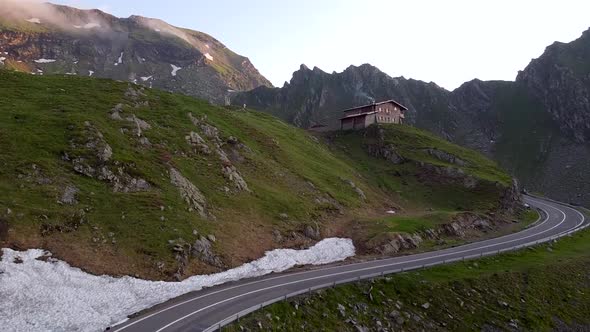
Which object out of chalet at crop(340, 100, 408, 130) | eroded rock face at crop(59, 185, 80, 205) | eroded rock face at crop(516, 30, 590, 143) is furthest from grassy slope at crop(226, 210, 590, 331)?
eroded rock face at crop(516, 30, 590, 143)

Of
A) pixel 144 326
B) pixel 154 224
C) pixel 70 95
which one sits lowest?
pixel 144 326

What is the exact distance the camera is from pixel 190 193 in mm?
56938

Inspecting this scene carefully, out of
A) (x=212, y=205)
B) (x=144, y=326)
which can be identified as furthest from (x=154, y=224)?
(x=144, y=326)

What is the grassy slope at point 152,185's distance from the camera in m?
42.9

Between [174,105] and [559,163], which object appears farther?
[559,163]

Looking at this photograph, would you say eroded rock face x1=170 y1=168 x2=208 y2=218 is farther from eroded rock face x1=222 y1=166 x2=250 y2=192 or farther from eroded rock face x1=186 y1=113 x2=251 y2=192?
eroded rock face x1=186 y1=113 x2=251 y2=192

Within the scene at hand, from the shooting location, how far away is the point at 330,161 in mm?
101062

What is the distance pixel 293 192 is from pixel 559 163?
12883 cm

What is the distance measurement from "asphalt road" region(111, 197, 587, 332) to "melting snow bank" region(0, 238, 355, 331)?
1.63 metres

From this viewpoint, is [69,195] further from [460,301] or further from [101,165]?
[460,301]

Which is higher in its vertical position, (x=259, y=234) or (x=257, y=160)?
(x=257, y=160)

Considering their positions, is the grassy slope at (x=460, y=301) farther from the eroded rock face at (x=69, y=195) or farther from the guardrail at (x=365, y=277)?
the eroded rock face at (x=69, y=195)

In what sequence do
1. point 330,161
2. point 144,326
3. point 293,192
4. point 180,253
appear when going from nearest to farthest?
point 144,326
point 180,253
point 293,192
point 330,161

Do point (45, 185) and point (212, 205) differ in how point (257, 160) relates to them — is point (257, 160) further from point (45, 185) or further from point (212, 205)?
point (45, 185)
